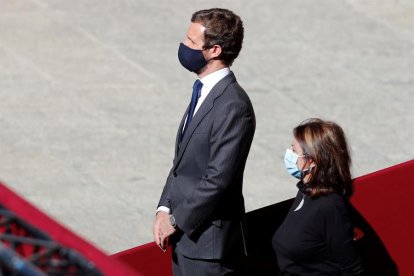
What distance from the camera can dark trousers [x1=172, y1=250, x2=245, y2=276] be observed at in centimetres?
436

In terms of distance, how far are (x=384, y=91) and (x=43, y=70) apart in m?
2.82

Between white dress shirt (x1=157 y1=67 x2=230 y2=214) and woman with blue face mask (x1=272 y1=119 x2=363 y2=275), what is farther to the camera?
white dress shirt (x1=157 y1=67 x2=230 y2=214)

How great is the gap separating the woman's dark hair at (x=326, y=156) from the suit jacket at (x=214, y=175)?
239 millimetres

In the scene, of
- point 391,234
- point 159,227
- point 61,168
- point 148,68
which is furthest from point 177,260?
point 148,68

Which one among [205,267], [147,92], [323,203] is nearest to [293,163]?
[323,203]

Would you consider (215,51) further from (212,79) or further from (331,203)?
(331,203)

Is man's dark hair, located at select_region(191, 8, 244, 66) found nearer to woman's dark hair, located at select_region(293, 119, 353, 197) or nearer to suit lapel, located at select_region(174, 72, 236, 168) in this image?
suit lapel, located at select_region(174, 72, 236, 168)

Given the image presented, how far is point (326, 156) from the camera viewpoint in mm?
4098

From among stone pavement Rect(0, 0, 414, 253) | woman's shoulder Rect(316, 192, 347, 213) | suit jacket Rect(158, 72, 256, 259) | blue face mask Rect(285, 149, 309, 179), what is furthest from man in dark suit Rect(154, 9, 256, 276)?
stone pavement Rect(0, 0, 414, 253)

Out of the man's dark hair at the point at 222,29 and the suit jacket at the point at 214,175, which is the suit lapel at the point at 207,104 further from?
the man's dark hair at the point at 222,29

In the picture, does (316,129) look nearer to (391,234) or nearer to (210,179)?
(210,179)

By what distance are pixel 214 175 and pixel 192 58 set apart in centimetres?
46

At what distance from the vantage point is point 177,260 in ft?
14.7

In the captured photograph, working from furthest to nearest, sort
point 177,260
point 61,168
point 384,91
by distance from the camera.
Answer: point 384,91 → point 61,168 → point 177,260
